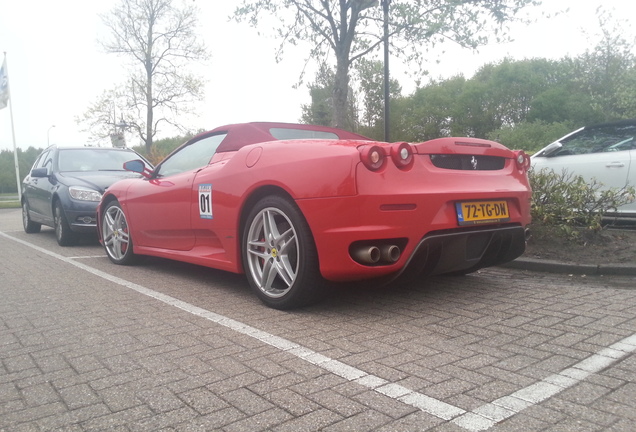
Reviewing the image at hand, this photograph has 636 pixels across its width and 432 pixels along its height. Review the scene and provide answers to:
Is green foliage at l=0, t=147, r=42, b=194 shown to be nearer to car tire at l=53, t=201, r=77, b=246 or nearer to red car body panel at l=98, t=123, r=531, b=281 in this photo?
car tire at l=53, t=201, r=77, b=246

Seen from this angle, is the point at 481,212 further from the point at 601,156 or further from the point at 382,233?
the point at 601,156

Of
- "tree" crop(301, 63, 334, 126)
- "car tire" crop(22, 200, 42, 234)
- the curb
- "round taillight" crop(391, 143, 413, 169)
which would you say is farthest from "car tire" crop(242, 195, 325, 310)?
"tree" crop(301, 63, 334, 126)

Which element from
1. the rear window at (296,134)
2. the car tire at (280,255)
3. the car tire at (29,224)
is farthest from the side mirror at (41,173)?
the car tire at (280,255)

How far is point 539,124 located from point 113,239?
42.9 m

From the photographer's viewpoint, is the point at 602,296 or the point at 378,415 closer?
the point at 378,415

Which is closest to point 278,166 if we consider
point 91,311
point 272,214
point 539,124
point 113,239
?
point 272,214

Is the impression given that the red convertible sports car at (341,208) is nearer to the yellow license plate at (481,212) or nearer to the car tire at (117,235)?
the yellow license plate at (481,212)

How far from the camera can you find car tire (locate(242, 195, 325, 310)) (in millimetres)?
3404

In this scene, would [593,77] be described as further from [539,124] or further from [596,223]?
[596,223]

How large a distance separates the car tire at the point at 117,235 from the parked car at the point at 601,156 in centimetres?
492

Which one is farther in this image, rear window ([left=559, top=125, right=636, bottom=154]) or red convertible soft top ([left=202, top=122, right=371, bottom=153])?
rear window ([left=559, top=125, right=636, bottom=154])

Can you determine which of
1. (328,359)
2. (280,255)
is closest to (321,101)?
(280,255)

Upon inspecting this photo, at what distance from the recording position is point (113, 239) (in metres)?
5.98

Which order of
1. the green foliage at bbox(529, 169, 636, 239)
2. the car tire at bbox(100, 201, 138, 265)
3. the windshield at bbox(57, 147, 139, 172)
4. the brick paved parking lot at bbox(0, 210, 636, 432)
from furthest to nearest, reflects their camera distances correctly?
the windshield at bbox(57, 147, 139, 172) → the car tire at bbox(100, 201, 138, 265) → the green foliage at bbox(529, 169, 636, 239) → the brick paved parking lot at bbox(0, 210, 636, 432)
